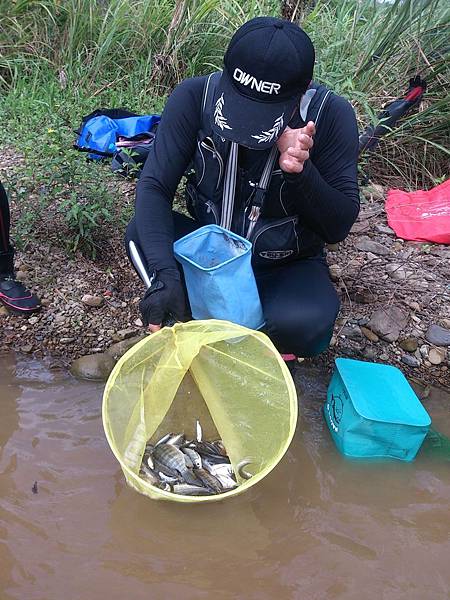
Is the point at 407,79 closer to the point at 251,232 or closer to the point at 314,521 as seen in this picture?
the point at 251,232

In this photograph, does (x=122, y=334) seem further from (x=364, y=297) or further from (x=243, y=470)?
(x=364, y=297)

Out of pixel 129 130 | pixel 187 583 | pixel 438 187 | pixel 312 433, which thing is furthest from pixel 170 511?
pixel 438 187

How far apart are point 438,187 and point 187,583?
3394 mm

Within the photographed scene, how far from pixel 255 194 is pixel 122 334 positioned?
1.06m

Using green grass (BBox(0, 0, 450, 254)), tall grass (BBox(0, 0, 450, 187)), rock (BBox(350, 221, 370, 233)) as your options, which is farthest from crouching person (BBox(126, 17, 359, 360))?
tall grass (BBox(0, 0, 450, 187))

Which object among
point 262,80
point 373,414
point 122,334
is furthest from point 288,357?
point 262,80

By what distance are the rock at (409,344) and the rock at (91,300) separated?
1571mm

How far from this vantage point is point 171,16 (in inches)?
210

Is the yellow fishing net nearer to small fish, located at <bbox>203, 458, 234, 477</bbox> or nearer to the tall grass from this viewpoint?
small fish, located at <bbox>203, 458, 234, 477</bbox>

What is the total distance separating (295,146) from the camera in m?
2.00

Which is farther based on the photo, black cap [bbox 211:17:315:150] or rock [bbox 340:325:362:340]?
rock [bbox 340:325:362:340]

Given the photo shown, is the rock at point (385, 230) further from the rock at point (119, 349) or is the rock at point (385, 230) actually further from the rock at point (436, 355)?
the rock at point (119, 349)

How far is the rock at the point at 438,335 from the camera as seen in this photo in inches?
119

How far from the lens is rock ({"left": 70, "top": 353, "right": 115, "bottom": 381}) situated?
A: 8.93ft
